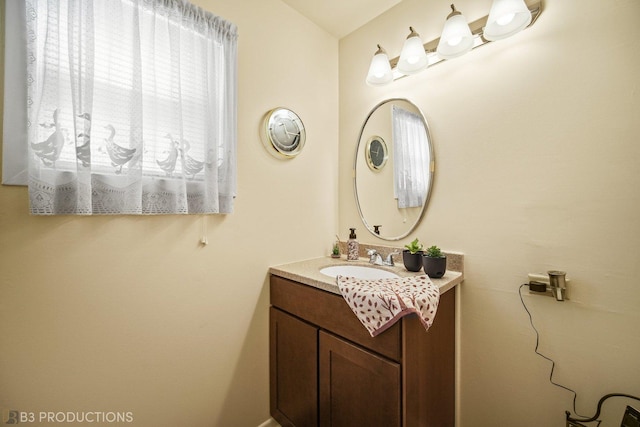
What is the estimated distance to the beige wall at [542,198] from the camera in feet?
3.18

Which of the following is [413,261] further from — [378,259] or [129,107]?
[129,107]

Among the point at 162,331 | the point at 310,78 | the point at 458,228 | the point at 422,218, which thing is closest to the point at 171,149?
the point at 162,331

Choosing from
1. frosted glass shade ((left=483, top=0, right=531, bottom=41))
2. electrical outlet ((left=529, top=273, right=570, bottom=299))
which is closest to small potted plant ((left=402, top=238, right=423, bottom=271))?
electrical outlet ((left=529, top=273, right=570, bottom=299))

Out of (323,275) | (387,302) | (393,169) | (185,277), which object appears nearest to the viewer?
(387,302)

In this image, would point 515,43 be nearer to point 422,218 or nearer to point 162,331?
point 422,218

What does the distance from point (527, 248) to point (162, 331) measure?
5.33 ft

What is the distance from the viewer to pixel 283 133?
154 cm

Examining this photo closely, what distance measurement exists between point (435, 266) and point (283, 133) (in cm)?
108

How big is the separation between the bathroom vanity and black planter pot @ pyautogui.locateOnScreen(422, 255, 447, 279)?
4cm

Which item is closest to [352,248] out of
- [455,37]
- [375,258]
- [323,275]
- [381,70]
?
[375,258]

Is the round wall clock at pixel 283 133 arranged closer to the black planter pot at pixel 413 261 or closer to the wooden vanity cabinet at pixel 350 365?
the wooden vanity cabinet at pixel 350 365

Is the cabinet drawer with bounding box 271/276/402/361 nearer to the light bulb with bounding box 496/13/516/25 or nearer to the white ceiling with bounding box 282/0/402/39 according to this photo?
the light bulb with bounding box 496/13/516/25

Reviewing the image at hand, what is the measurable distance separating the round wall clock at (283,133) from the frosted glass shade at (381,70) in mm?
507

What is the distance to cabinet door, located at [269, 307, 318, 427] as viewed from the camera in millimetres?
1262
